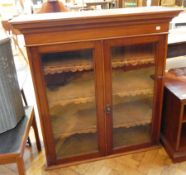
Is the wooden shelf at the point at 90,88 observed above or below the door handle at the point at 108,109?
above

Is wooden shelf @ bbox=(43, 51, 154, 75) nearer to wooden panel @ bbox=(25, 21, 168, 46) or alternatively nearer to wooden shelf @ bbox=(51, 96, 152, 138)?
wooden panel @ bbox=(25, 21, 168, 46)

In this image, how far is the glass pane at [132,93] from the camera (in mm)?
1444

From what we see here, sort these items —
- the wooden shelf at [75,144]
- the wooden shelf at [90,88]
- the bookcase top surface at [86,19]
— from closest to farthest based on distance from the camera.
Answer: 1. the bookcase top surface at [86,19]
2. the wooden shelf at [90,88]
3. the wooden shelf at [75,144]

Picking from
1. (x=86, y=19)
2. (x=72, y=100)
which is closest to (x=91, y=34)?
(x=86, y=19)

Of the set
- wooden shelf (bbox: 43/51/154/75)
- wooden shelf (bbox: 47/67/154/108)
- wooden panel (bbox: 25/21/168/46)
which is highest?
wooden panel (bbox: 25/21/168/46)

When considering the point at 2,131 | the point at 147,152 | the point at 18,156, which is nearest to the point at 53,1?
the point at 2,131

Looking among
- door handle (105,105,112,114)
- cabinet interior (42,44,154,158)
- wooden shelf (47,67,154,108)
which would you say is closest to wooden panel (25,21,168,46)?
cabinet interior (42,44,154,158)

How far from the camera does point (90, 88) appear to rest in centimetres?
145

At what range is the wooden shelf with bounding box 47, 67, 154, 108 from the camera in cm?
144

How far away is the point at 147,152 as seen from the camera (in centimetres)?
172

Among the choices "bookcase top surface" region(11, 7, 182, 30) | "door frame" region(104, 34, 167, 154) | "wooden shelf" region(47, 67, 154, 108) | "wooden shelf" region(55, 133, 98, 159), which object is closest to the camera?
"bookcase top surface" region(11, 7, 182, 30)

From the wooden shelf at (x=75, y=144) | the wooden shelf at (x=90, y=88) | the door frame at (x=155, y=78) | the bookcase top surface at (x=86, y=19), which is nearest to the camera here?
the bookcase top surface at (x=86, y=19)

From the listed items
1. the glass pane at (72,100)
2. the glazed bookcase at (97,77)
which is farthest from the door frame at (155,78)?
the glass pane at (72,100)

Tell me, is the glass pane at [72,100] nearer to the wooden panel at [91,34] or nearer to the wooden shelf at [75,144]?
the wooden shelf at [75,144]
